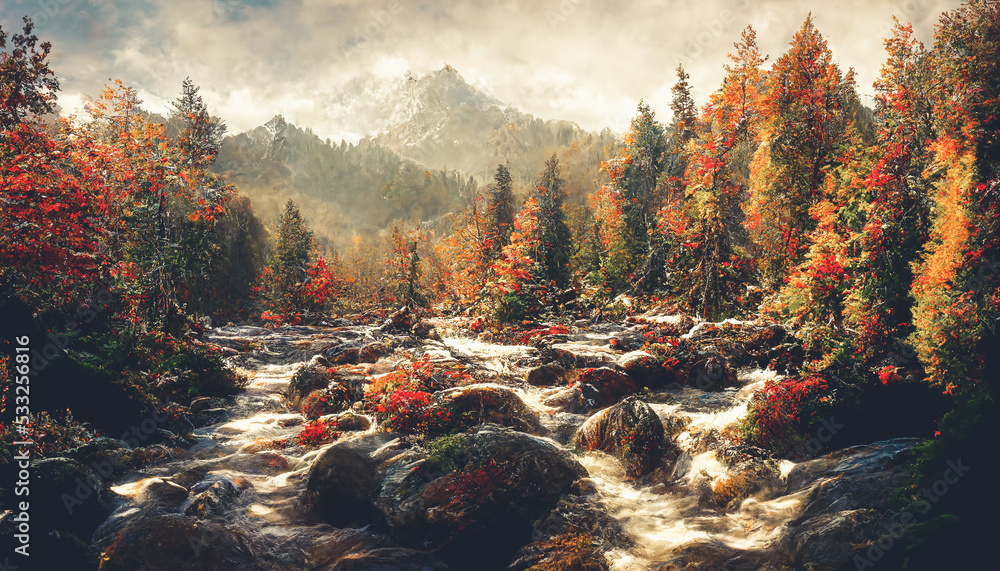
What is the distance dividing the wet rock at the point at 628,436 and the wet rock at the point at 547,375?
451 centimetres

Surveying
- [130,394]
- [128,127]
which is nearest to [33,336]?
[130,394]

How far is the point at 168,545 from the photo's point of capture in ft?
22.0

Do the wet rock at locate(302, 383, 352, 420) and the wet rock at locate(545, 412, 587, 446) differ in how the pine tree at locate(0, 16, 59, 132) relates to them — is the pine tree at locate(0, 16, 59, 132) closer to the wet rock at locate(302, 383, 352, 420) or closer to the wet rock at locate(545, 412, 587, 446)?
the wet rock at locate(302, 383, 352, 420)

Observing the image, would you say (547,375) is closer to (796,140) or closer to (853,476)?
(853,476)

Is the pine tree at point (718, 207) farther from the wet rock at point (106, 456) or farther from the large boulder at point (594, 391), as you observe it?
the wet rock at point (106, 456)

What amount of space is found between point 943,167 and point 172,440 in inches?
871

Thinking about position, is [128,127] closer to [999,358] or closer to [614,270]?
[999,358]

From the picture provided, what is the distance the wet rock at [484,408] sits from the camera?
11211 mm

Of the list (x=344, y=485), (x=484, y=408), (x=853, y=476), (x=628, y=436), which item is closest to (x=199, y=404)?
(x=344, y=485)

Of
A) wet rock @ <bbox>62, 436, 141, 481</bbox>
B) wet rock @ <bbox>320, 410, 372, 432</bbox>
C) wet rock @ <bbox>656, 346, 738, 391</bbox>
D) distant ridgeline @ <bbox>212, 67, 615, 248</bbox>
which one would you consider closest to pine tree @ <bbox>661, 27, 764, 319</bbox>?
wet rock @ <bbox>656, 346, 738, 391</bbox>

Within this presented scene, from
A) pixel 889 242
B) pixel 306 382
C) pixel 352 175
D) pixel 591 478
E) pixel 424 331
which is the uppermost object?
pixel 352 175

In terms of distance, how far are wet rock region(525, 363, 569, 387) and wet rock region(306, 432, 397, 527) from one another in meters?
8.06

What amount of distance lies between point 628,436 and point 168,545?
8.81 metres

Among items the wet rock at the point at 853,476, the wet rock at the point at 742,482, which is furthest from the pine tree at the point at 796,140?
the wet rock at the point at 742,482
